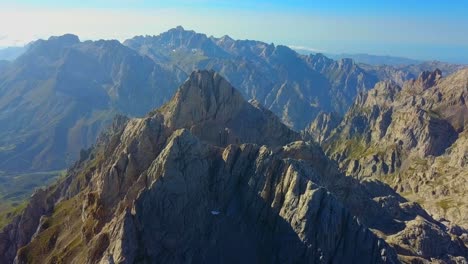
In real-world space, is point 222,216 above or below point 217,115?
below

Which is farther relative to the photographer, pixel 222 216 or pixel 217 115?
pixel 217 115

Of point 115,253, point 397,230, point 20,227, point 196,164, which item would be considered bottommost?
point 20,227

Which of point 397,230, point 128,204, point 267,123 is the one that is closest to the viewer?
point 128,204

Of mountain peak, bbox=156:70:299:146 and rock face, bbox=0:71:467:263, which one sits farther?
mountain peak, bbox=156:70:299:146

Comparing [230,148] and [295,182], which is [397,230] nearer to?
[295,182]

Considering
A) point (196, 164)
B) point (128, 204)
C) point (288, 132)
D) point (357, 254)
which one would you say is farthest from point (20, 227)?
point (357, 254)

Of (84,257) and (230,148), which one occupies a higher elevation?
(230,148)

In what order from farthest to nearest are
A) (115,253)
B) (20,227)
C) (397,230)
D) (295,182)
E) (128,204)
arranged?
(20,227) < (397,230) < (128,204) < (295,182) < (115,253)

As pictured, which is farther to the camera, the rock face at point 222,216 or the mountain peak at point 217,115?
the mountain peak at point 217,115
